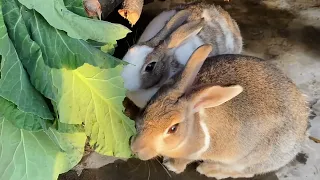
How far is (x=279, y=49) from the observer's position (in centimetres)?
348

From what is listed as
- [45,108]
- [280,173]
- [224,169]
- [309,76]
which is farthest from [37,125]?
[309,76]

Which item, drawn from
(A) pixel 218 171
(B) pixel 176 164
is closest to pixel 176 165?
(B) pixel 176 164

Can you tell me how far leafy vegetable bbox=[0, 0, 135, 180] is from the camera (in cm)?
217

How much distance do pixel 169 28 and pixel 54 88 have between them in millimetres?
910

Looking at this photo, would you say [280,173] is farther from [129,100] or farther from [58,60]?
[58,60]

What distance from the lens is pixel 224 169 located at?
2797 mm

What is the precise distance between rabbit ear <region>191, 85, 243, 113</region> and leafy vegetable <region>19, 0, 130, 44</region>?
1.49 feet

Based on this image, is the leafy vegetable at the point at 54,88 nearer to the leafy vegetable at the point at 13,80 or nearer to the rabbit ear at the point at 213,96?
the leafy vegetable at the point at 13,80

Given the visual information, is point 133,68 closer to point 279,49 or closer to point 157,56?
point 157,56

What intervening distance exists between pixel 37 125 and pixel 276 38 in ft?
6.16

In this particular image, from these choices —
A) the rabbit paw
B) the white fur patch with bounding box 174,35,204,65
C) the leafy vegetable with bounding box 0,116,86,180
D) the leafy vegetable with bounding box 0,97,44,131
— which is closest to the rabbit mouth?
the white fur patch with bounding box 174,35,204,65

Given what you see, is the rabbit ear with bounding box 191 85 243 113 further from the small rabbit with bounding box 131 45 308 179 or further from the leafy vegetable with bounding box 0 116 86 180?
the leafy vegetable with bounding box 0 116 86 180

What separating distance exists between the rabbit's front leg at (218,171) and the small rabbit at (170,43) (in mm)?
457

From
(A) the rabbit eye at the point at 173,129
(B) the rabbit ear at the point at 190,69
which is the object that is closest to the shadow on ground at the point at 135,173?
(A) the rabbit eye at the point at 173,129
